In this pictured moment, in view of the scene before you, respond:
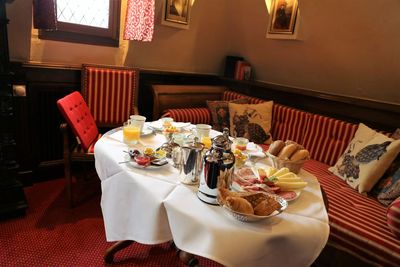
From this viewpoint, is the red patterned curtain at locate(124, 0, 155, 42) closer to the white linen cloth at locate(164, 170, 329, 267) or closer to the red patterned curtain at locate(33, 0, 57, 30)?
the red patterned curtain at locate(33, 0, 57, 30)

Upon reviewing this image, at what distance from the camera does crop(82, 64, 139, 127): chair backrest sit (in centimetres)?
249

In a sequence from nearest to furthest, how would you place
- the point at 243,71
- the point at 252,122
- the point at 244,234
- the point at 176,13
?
the point at 244,234 < the point at 252,122 < the point at 176,13 < the point at 243,71

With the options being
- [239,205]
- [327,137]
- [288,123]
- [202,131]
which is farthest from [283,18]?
[239,205]

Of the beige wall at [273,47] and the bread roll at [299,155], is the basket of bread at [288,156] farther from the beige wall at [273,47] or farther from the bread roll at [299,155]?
the beige wall at [273,47]

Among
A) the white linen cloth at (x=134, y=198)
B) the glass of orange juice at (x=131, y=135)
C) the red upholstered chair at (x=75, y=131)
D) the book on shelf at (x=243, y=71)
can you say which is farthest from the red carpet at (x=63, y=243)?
the book on shelf at (x=243, y=71)

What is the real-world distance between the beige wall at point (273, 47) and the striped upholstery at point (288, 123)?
36 cm

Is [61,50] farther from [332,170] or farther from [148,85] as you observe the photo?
[332,170]

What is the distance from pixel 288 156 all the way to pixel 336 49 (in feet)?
5.45

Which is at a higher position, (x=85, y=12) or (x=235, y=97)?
(x=85, y=12)

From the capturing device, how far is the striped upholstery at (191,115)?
2.76 m

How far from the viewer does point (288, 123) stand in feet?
8.98

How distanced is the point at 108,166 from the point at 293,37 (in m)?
2.27

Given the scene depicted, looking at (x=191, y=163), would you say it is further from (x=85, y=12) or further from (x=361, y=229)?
(x=85, y=12)

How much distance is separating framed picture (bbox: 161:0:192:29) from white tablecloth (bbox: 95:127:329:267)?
203 cm
